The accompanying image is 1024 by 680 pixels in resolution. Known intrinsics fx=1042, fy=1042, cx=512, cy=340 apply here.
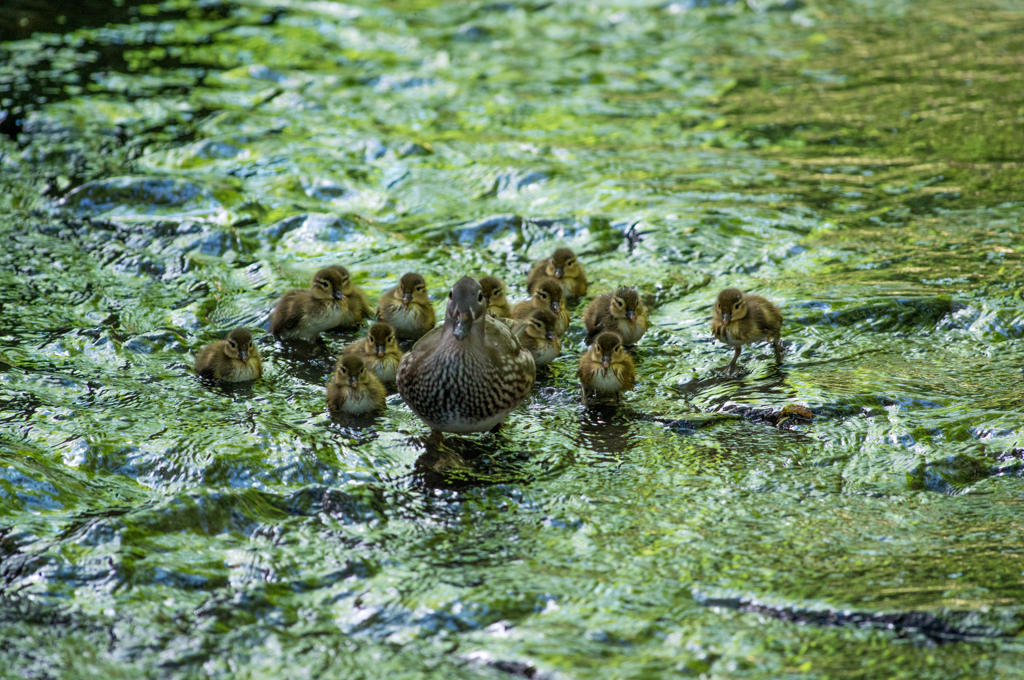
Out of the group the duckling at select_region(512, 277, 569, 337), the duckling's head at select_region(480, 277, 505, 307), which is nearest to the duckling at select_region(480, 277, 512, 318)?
the duckling's head at select_region(480, 277, 505, 307)

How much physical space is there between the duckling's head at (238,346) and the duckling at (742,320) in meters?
3.23

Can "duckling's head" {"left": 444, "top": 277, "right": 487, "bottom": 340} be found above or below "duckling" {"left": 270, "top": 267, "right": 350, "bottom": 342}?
above

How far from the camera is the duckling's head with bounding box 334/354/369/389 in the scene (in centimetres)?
646

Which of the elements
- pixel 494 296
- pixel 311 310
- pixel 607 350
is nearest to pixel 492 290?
pixel 494 296

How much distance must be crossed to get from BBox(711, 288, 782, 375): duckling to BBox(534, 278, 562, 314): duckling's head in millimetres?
1222

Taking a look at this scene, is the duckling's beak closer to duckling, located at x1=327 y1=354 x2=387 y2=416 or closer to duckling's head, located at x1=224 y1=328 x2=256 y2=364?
duckling, located at x1=327 y1=354 x2=387 y2=416

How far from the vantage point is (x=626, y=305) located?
750cm

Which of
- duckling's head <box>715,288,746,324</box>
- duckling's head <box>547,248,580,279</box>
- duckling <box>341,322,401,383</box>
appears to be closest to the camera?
duckling <box>341,322,401,383</box>

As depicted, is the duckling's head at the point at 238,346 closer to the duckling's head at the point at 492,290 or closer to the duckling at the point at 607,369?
the duckling's head at the point at 492,290

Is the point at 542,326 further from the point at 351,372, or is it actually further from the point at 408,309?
the point at 351,372

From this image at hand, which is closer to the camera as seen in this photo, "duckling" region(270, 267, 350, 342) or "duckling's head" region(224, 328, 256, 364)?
"duckling's head" region(224, 328, 256, 364)

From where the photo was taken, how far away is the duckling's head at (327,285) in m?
7.77

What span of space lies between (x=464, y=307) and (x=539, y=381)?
5.16 feet

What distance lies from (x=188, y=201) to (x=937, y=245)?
6.95 m
